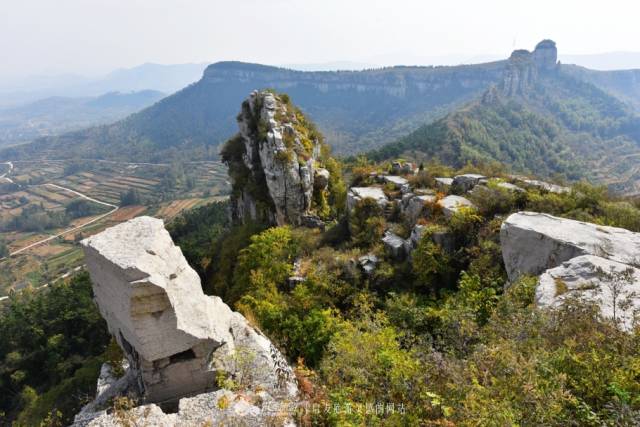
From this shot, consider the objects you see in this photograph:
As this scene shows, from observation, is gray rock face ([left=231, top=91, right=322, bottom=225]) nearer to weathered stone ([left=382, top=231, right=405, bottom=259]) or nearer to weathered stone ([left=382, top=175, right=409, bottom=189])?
weathered stone ([left=382, top=175, right=409, bottom=189])

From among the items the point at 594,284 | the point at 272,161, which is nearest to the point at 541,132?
the point at 272,161

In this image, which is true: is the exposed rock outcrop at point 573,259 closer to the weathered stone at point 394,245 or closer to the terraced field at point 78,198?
the weathered stone at point 394,245

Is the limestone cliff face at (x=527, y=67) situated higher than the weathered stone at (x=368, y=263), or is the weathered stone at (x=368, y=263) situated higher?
the limestone cliff face at (x=527, y=67)

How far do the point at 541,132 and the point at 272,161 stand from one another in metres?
125

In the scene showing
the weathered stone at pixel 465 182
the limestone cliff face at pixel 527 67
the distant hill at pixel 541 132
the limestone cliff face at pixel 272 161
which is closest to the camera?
the weathered stone at pixel 465 182

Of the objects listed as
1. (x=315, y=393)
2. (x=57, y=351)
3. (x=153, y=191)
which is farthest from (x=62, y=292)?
(x=153, y=191)

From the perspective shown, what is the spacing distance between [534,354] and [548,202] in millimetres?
10495

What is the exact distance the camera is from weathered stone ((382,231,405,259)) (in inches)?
631

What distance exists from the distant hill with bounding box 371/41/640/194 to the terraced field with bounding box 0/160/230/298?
64242 mm

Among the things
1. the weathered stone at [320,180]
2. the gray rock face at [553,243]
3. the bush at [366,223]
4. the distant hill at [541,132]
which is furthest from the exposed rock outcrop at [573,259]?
the distant hill at [541,132]

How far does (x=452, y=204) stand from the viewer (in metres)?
16.2

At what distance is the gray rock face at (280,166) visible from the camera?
2642 cm

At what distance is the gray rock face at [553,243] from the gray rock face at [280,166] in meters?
16.8

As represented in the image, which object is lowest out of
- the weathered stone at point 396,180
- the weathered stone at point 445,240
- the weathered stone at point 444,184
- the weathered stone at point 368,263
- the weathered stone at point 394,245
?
the weathered stone at point 368,263
